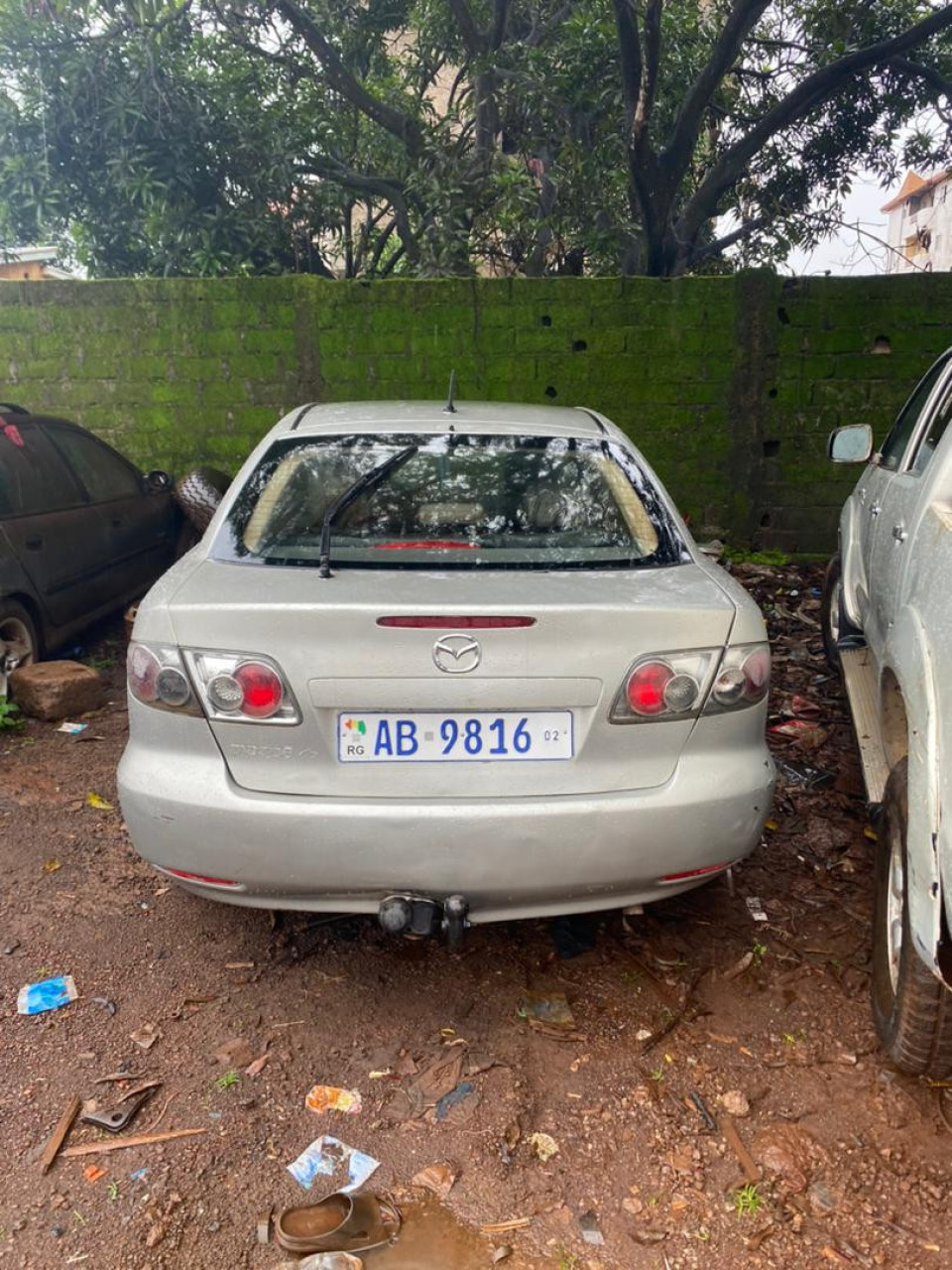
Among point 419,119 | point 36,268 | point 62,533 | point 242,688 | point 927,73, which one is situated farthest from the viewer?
point 36,268

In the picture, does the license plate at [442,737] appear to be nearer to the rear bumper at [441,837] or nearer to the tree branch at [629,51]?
the rear bumper at [441,837]

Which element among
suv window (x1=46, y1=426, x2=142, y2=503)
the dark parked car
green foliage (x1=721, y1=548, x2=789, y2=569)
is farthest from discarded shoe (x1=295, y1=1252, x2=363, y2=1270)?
green foliage (x1=721, y1=548, x2=789, y2=569)

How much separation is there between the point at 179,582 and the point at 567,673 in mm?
1055

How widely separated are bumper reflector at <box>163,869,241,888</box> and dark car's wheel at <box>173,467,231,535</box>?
4.29m

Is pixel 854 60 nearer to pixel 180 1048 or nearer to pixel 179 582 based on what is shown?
pixel 179 582

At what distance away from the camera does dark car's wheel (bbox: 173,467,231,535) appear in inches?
249

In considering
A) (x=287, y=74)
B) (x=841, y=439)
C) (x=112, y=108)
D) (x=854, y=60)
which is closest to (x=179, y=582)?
(x=841, y=439)

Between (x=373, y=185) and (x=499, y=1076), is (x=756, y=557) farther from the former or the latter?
(x=373, y=185)

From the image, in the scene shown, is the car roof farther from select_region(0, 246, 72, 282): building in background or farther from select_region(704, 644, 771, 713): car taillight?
select_region(0, 246, 72, 282): building in background

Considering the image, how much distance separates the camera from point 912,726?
204cm

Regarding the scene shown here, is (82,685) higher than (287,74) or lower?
lower

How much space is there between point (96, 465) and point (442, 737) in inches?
168

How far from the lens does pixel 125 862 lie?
3.29 meters

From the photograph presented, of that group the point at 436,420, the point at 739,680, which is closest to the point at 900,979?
the point at 739,680
